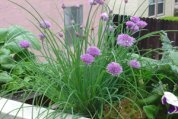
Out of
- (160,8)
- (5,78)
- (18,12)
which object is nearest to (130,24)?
(5,78)

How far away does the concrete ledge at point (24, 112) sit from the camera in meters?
1.67

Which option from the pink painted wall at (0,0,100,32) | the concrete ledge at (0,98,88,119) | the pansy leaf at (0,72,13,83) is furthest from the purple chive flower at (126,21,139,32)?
the pink painted wall at (0,0,100,32)

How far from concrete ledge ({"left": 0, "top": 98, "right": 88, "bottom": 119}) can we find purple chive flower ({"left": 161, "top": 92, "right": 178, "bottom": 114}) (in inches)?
15.3

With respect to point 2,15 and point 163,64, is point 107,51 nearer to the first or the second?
point 163,64

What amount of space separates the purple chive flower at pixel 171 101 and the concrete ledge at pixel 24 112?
39 centimetres

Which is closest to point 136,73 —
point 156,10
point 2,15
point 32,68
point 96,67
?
point 96,67

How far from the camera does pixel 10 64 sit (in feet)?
7.69

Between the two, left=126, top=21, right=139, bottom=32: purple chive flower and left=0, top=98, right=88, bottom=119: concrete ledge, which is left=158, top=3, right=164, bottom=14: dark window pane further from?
left=0, top=98, right=88, bottom=119: concrete ledge

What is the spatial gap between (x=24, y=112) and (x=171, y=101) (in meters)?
0.66

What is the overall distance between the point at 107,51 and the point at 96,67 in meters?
0.16

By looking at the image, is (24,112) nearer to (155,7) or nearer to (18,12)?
(18,12)

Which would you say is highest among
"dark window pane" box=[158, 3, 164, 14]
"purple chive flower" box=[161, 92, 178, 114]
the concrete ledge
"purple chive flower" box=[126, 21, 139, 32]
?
"purple chive flower" box=[126, 21, 139, 32]

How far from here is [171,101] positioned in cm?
162

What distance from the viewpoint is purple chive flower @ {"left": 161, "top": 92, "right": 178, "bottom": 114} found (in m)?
1.61
